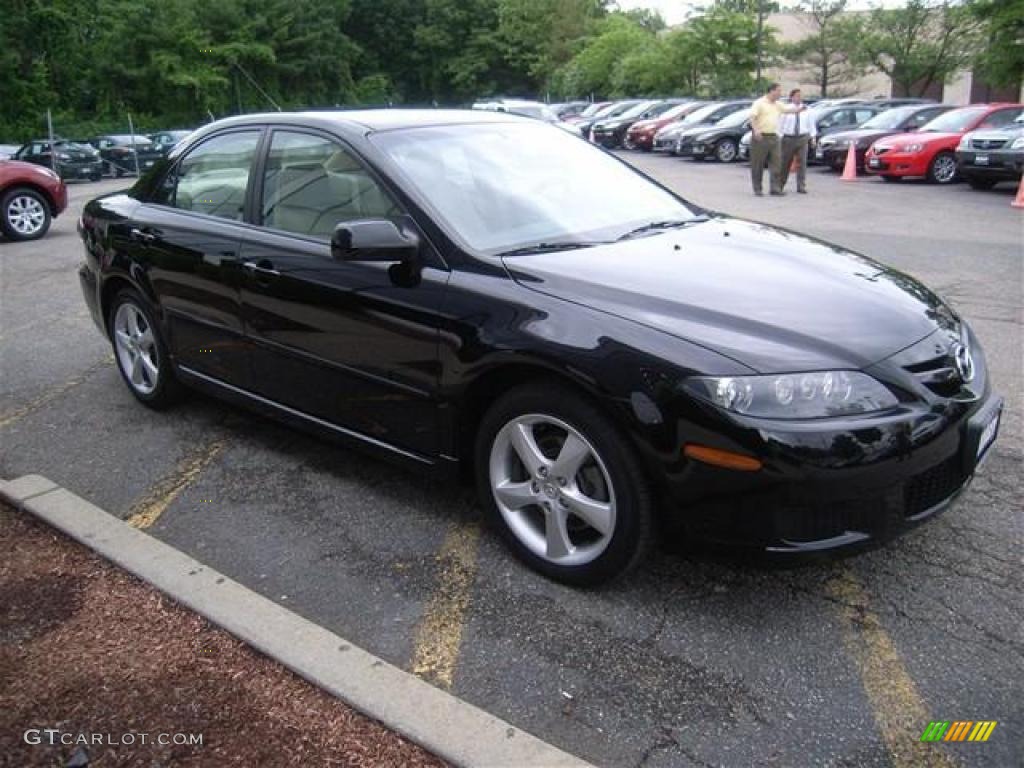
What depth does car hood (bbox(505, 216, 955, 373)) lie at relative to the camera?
2787 millimetres

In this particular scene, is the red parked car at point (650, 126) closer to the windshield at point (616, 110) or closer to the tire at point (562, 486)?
the windshield at point (616, 110)

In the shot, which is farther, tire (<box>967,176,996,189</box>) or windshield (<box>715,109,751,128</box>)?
windshield (<box>715,109,751,128</box>)

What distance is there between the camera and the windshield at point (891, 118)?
19250mm

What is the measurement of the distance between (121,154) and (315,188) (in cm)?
2433

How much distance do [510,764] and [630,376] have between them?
117 centimetres

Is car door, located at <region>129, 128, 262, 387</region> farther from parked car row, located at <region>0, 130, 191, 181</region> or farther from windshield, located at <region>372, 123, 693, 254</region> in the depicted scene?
parked car row, located at <region>0, 130, 191, 181</region>

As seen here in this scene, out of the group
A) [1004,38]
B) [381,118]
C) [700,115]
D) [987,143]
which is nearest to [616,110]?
[700,115]

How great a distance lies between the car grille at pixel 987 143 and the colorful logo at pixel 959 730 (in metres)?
14.4

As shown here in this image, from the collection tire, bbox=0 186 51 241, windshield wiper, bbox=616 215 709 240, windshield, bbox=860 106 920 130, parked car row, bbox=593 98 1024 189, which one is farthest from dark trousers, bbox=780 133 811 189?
windshield wiper, bbox=616 215 709 240

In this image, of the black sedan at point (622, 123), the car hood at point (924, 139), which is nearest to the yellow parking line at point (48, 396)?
the car hood at point (924, 139)

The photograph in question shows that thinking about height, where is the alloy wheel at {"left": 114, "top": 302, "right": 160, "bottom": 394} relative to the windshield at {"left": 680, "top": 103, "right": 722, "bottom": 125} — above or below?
below

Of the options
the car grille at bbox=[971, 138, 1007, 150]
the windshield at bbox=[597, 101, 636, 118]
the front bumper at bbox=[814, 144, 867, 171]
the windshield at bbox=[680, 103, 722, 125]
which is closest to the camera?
the car grille at bbox=[971, 138, 1007, 150]

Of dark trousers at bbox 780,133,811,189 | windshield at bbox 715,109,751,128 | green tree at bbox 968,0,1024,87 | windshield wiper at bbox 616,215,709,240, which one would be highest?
green tree at bbox 968,0,1024,87

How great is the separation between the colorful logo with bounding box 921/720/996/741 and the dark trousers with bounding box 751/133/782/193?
1363 cm
